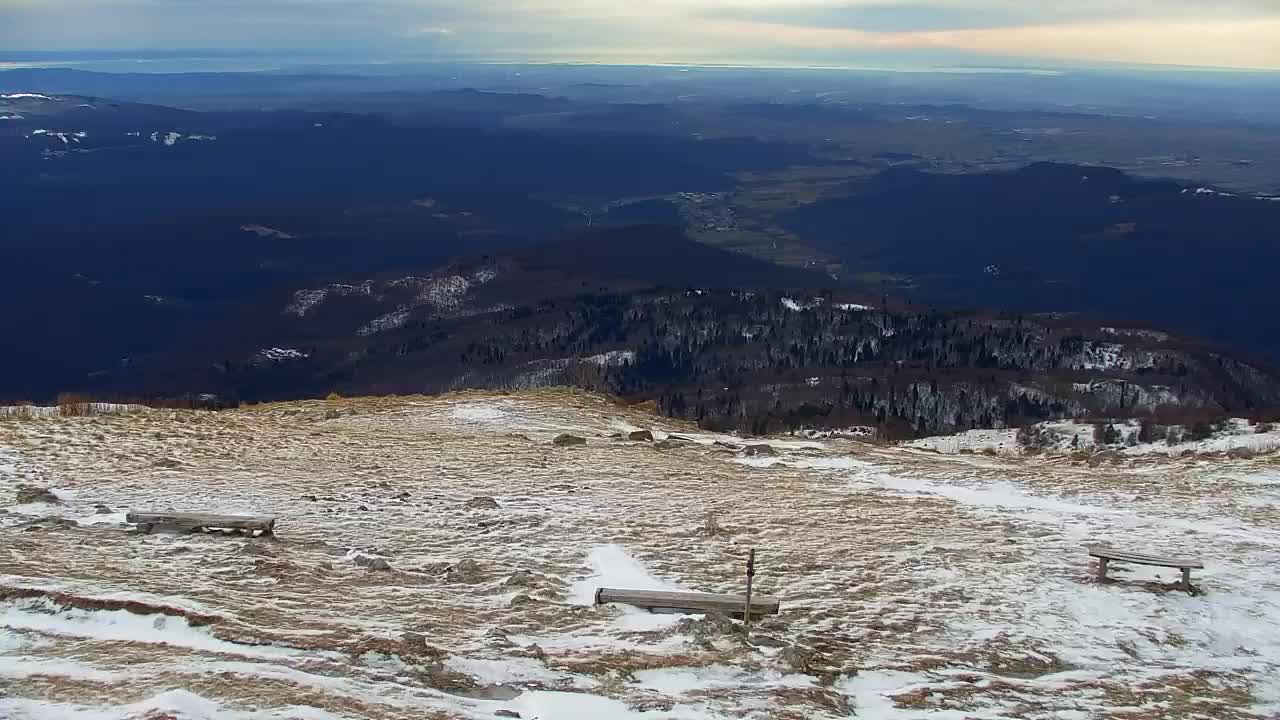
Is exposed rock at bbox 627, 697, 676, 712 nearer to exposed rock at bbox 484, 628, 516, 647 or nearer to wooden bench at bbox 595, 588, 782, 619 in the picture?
exposed rock at bbox 484, 628, 516, 647

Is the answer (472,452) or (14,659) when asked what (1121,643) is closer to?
(14,659)

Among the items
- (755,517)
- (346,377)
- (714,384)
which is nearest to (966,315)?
(714,384)

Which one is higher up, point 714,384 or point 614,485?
point 614,485

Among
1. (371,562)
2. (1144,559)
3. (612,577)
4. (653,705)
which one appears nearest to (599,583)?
(612,577)

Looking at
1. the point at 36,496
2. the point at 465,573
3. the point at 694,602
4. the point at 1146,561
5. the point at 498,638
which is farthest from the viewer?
the point at 36,496

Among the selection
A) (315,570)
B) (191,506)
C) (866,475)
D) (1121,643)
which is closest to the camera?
(1121,643)

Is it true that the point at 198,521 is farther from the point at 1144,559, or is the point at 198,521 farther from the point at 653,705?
the point at 1144,559

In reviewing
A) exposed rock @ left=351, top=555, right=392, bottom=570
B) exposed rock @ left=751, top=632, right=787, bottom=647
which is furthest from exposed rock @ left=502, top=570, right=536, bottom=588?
exposed rock @ left=751, top=632, right=787, bottom=647

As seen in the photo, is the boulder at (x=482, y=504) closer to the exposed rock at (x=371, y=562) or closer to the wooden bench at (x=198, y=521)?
the exposed rock at (x=371, y=562)
